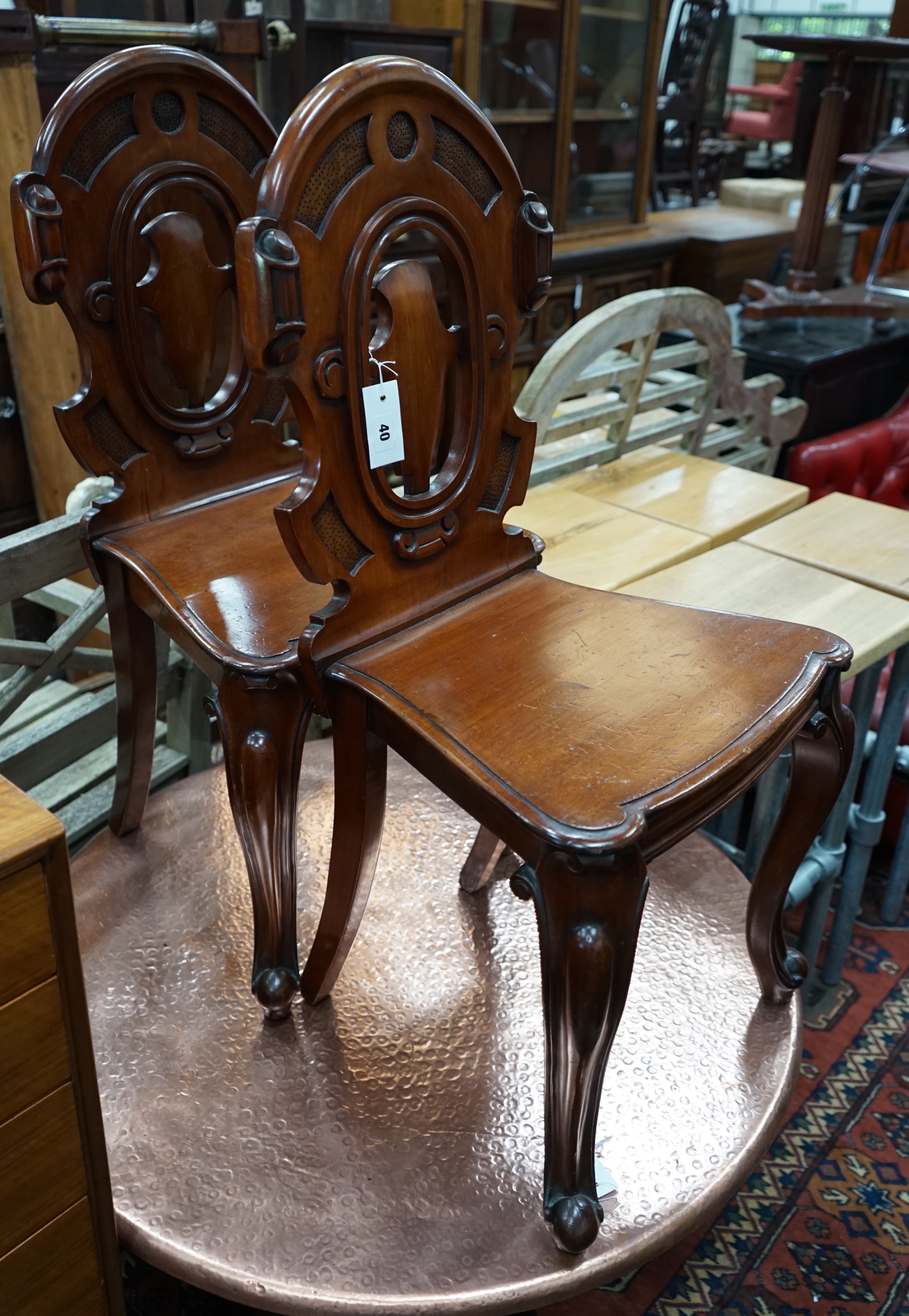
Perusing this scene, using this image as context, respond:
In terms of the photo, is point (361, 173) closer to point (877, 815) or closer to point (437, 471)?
point (437, 471)

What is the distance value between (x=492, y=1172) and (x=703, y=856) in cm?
60

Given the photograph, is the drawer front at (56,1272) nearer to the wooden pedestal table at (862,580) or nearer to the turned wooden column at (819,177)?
the wooden pedestal table at (862,580)

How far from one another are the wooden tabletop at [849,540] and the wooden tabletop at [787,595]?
3cm

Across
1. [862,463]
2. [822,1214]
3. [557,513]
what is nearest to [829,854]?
[822,1214]

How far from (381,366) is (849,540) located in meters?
1.18

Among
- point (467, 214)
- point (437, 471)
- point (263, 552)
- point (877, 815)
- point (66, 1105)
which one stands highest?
point (467, 214)

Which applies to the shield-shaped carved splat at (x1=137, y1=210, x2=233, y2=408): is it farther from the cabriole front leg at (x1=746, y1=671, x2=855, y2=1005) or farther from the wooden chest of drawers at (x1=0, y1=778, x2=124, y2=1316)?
the cabriole front leg at (x1=746, y1=671, x2=855, y2=1005)

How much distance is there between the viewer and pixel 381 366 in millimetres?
917

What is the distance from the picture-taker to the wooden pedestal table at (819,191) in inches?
98.3

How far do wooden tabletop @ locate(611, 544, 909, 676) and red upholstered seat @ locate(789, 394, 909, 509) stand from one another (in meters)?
0.88

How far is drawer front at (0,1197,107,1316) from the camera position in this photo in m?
0.83

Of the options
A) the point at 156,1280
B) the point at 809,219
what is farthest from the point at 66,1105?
the point at 809,219

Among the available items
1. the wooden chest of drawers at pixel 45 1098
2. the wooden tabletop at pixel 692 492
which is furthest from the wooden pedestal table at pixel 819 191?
the wooden chest of drawers at pixel 45 1098

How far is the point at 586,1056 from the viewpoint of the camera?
0.86 meters
